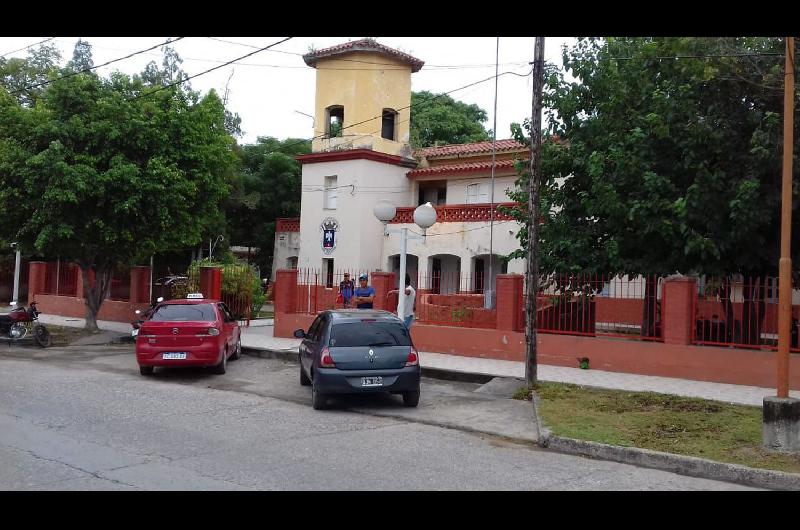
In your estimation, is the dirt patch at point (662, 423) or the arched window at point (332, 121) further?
the arched window at point (332, 121)

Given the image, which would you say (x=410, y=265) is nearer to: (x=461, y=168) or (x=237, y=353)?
(x=461, y=168)

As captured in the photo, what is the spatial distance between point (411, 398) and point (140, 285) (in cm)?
1662

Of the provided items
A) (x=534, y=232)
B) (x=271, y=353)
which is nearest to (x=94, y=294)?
(x=271, y=353)

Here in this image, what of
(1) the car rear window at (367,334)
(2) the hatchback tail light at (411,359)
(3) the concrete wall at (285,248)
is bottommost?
(2) the hatchback tail light at (411,359)

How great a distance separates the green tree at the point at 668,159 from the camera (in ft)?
41.7

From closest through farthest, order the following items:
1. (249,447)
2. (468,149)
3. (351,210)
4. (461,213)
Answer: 1. (249,447)
2. (461,213)
3. (351,210)
4. (468,149)

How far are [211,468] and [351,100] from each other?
22.5 m

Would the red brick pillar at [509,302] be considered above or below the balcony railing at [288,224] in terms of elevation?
below

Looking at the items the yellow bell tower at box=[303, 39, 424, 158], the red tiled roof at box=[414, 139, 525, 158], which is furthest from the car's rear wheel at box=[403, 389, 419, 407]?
the yellow bell tower at box=[303, 39, 424, 158]

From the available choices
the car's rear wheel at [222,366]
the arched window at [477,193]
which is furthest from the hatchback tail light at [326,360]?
the arched window at [477,193]

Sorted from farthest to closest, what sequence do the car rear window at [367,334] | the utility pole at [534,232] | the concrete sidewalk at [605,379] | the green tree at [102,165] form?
the green tree at [102,165], the utility pole at [534,232], the concrete sidewalk at [605,379], the car rear window at [367,334]

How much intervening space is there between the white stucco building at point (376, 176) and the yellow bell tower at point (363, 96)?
4cm

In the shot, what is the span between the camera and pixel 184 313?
547 inches

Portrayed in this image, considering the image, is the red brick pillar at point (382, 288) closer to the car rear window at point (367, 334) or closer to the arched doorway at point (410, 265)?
the car rear window at point (367, 334)
